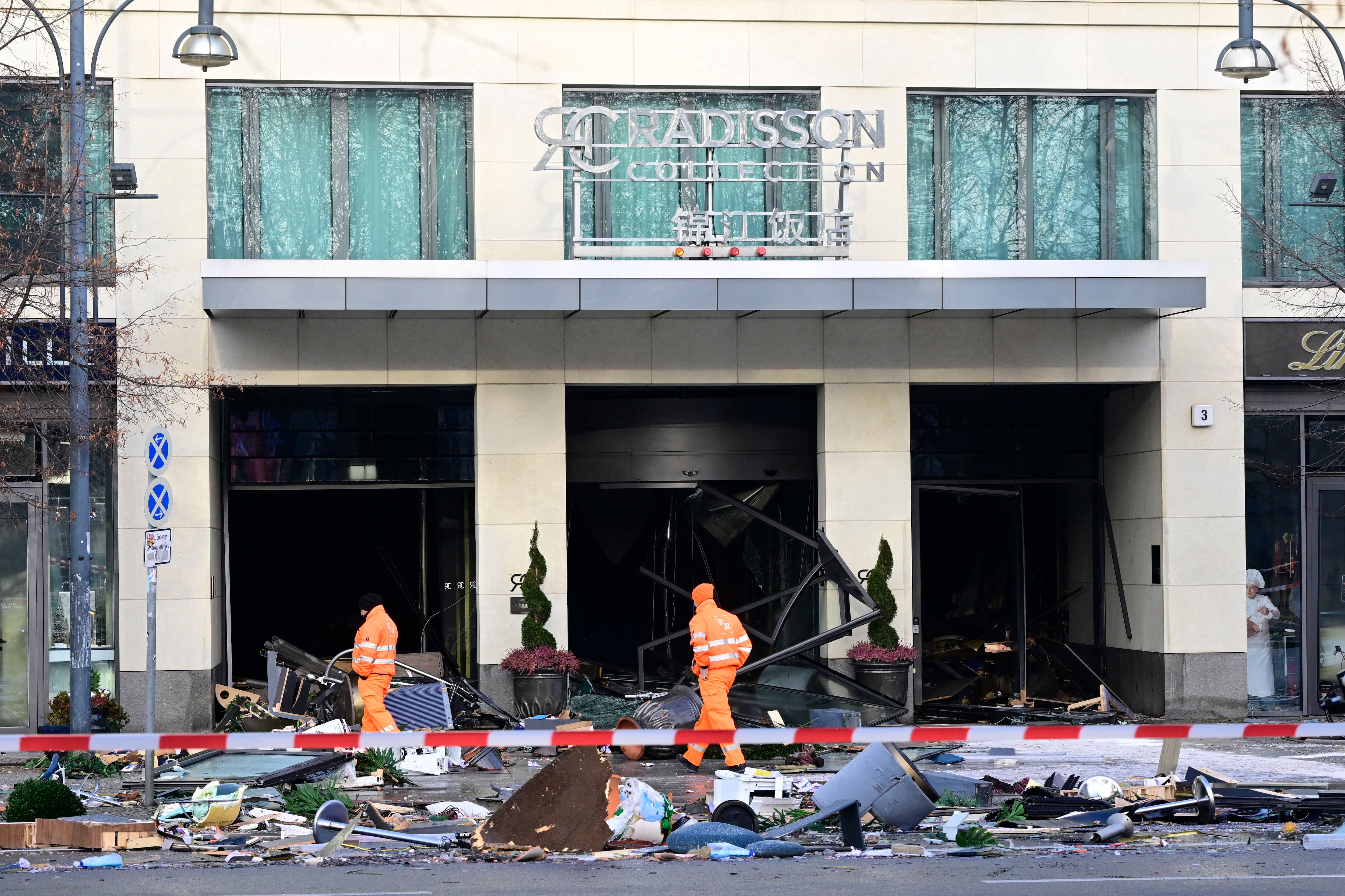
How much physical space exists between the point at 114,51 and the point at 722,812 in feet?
38.6

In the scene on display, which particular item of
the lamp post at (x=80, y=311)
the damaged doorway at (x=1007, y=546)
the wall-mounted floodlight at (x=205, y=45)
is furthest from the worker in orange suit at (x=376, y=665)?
the damaged doorway at (x=1007, y=546)

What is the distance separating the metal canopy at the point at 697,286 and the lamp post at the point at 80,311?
2.22 m

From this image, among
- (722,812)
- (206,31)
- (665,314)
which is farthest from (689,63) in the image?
(722,812)

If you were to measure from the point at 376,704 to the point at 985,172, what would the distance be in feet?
31.9

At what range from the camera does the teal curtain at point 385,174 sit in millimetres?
18688

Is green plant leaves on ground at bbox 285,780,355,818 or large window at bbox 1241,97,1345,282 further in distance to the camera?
large window at bbox 1241,97,1345,282

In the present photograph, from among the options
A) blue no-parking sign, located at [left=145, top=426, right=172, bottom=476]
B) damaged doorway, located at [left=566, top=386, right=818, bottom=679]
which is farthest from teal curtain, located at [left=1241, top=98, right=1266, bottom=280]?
blue no-parking sign, located at [left=145, top=426, right=172, bottom=476]

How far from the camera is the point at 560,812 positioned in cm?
1099

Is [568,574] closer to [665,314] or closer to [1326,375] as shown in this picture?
[665,314]

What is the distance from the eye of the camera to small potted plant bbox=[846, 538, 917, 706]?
1836cm

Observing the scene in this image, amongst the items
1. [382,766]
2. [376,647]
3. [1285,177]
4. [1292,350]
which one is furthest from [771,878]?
[1285,177]

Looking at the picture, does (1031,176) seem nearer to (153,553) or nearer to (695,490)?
(695,490)

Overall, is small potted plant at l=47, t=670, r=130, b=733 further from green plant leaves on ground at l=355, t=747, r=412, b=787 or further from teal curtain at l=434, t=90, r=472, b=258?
teal curtain at l=434, t=90, r=472, b=258

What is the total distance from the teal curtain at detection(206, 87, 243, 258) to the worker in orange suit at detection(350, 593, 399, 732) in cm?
527
